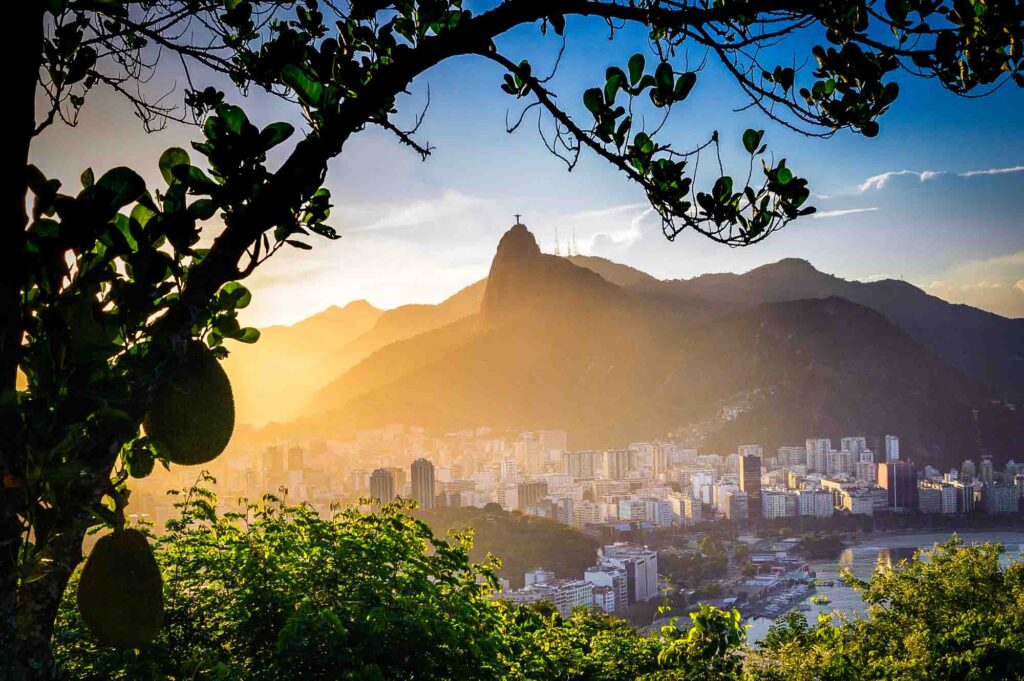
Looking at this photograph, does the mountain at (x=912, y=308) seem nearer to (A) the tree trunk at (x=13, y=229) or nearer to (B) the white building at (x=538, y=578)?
(B) the white building at (x=538, y=578)

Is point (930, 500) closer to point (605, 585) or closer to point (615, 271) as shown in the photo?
point (605, 585)

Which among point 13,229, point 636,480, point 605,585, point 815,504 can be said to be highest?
point 13,229

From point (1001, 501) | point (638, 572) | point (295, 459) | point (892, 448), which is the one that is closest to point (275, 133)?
point (638, 572)

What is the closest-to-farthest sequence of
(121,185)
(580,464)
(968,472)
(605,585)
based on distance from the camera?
1. (121,185)
2. (605,585)
3. (968,472)
4. (580,464)

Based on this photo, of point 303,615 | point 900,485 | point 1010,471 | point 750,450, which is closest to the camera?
point 303,615

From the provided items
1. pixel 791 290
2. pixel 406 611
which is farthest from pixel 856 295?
pixel 406 611

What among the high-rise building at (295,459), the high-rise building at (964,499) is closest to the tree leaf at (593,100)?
the high-rise building at (964,499)
